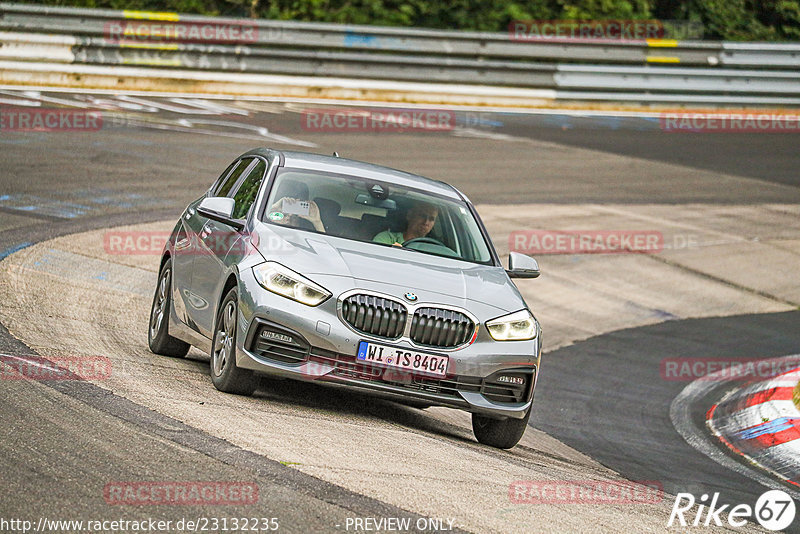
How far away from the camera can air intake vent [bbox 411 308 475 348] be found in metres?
7.44

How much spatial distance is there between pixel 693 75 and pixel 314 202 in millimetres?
19781

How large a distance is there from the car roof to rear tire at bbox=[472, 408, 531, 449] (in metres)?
1.92

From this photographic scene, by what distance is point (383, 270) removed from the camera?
771 cm

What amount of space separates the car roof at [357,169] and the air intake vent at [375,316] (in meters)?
1.81

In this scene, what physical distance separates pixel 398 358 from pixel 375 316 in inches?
11.4
